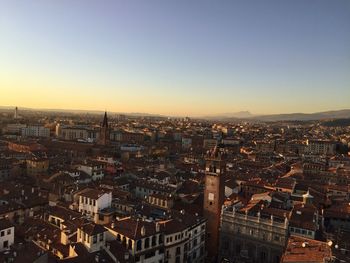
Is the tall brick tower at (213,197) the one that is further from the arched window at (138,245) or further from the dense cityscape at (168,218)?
the arched window at (138,245)

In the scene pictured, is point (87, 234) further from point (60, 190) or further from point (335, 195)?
point (335, 195)

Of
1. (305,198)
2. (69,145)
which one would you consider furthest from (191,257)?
(69,145)

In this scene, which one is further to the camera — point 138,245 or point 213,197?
point 213,197

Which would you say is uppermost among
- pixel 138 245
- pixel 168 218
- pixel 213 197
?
pixel 213 197

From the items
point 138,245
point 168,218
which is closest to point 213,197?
point 168,218

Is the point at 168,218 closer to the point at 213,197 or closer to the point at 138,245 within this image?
the point at 138,245

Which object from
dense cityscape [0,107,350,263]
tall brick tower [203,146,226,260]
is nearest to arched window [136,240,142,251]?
dense cityscape [0,107,350,263]

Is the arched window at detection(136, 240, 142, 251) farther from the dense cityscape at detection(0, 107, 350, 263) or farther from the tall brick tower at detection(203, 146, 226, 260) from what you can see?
the tall brick tower at detection(203, 146, 226, 260)

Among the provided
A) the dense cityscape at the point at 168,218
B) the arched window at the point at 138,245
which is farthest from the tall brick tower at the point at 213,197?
the arched window at the point at 138,245

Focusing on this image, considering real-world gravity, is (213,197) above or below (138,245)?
above
